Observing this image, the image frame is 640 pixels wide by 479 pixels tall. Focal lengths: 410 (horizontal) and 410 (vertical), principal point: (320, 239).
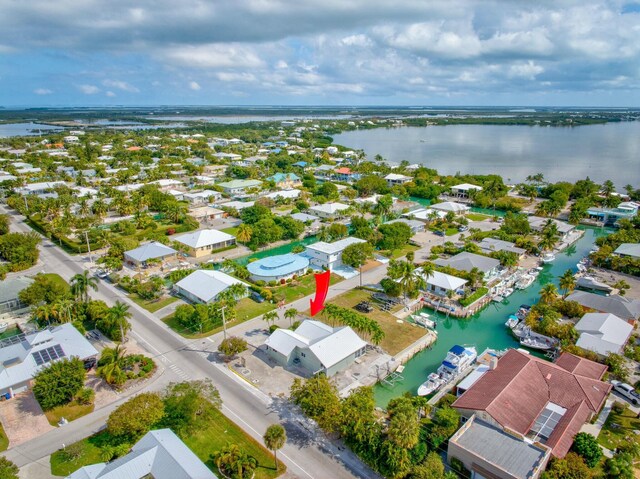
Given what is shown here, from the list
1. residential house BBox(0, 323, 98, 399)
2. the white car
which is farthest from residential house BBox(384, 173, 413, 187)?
residential house BBox(0, 323, 98, 399)

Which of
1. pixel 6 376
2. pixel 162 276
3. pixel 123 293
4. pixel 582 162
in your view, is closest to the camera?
pixel 6 376

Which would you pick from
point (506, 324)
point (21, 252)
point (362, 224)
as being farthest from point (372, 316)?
point (21, 252)

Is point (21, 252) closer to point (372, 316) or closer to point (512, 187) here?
point (372, 316)

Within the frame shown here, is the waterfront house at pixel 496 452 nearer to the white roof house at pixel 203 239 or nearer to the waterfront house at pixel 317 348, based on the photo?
the waterfront house at pixel 317 348

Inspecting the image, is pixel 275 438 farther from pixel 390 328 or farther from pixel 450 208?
pixel 450 208

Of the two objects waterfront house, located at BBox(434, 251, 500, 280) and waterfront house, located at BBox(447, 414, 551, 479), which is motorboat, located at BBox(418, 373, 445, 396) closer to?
waterfront house, located at BBox(447, 414, 551, 479)

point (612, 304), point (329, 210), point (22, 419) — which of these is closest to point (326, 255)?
point (329, 210)

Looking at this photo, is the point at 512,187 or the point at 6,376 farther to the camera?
the point at 512,187

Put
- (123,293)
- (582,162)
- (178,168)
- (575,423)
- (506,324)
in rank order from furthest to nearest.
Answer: (582,162), (178,168), (123,293), (506,324), (575,423)
